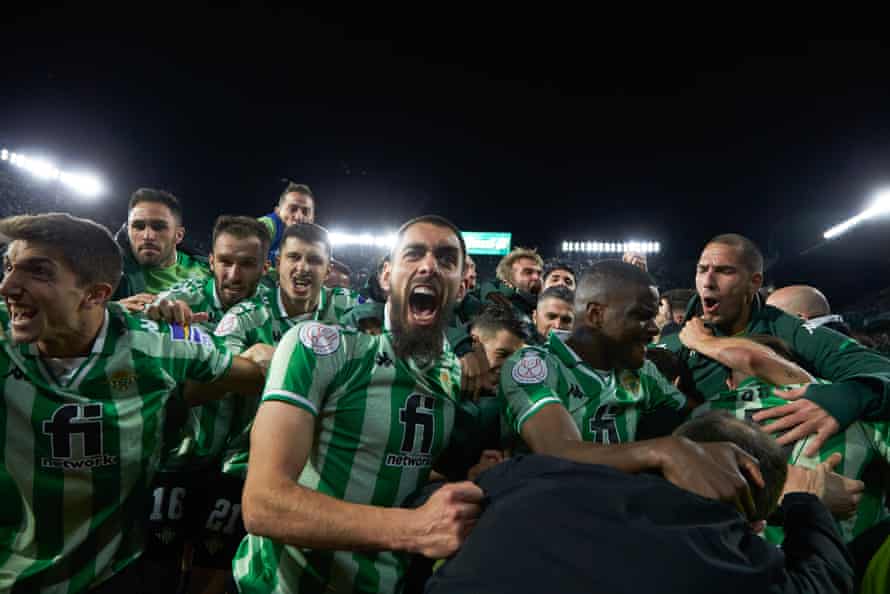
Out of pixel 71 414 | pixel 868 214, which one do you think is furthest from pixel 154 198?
pixel 868 214

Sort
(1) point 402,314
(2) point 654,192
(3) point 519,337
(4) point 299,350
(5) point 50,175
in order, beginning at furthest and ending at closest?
(2) point 654,192 < (5) point 50,175 < (3) point 519,337 < (1) point 402,314 < (4) point 299,350

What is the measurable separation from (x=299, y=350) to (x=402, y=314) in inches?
17.4

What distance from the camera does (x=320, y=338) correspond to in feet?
5.67

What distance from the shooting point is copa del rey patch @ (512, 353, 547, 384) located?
1.92m

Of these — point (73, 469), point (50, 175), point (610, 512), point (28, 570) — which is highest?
point (50, 175)

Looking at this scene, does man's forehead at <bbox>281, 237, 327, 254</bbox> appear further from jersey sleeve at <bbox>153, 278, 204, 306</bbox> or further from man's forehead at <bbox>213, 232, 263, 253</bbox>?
jersey sleeve at <bbox>153, 278, 204, 306</bbox>

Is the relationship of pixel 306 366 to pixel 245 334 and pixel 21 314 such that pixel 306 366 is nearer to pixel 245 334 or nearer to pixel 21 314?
pixel 21 314

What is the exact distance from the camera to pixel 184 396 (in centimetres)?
218

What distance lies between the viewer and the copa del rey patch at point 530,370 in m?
1.92

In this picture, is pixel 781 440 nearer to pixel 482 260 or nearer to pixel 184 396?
pixel 184 396

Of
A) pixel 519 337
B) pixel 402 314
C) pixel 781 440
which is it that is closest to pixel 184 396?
pixel 402 314

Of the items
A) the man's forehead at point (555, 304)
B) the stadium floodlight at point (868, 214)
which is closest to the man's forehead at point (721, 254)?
the man's forehead at point (555, 304)

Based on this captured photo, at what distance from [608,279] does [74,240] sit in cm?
211

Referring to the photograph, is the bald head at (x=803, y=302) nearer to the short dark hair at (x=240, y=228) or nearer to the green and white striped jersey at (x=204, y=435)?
the short dark hair at (x=240, y=228)
